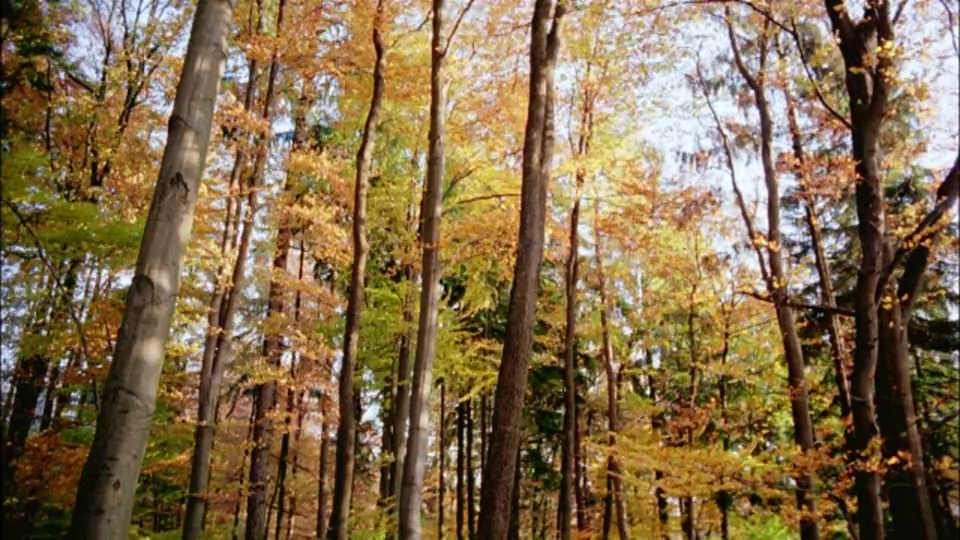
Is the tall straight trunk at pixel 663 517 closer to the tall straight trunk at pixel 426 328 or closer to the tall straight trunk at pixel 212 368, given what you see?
the tall straight trunk at pixel 426 328

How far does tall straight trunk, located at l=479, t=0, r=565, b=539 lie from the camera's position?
5262 mm

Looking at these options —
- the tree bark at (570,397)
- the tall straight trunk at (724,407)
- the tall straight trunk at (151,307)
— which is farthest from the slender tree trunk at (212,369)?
the tall straight trunk at (724,407)

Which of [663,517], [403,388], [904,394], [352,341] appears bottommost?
[663,517]

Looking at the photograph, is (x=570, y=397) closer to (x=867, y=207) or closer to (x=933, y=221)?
(x=867, y=207)

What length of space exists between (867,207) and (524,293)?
333 cm

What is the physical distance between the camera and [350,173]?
12.1 metres

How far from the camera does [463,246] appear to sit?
11438 millimetres

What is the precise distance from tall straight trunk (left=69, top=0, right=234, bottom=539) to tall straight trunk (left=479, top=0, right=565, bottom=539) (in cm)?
321

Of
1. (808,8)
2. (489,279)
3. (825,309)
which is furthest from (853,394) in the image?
(489,279)

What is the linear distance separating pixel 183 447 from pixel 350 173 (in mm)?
6174

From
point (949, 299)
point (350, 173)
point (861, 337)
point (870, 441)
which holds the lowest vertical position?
point (870, 441)

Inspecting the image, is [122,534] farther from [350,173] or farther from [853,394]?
[350,173]

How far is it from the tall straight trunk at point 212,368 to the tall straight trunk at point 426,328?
2.89m

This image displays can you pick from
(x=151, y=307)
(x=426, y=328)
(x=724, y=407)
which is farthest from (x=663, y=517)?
(x=151, y=307)
